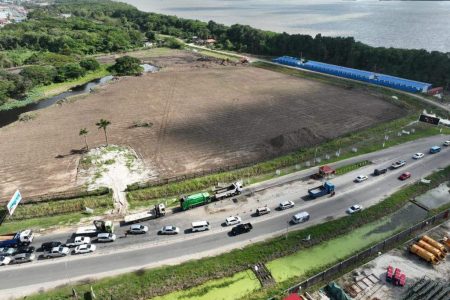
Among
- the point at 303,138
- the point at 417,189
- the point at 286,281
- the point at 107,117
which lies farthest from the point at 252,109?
the point at 286,281

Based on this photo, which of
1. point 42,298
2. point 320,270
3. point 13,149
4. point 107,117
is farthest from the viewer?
point 107,117

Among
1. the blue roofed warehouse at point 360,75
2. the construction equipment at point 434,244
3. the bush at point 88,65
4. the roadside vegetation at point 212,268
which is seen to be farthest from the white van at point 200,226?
the bush at point 88,65

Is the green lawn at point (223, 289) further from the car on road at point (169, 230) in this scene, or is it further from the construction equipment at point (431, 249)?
the construction equipment at point (431, 249)

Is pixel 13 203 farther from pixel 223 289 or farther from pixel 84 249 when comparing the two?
pixel 223 289

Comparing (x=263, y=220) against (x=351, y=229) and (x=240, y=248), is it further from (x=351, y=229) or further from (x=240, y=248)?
(x=351, y=229)

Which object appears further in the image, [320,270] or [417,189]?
[417,189]

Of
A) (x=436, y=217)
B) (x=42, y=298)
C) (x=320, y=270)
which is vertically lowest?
(x=42, y=298)
